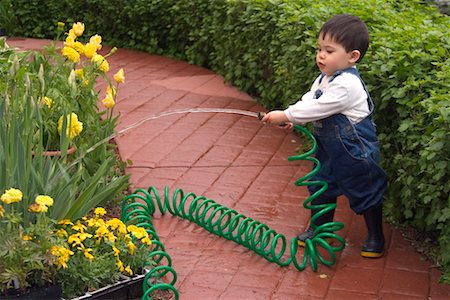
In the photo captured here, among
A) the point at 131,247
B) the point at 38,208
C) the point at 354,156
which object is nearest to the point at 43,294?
the point at 38,208

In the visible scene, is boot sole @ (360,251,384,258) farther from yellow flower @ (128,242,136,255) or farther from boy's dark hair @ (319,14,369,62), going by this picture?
yellow flower @ (128,242,136,255)

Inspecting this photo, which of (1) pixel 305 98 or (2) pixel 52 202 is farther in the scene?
(1) pixel 305 98

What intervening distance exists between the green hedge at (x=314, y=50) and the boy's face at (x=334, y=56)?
1.13 feet

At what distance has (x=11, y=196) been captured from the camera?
343 centimetres

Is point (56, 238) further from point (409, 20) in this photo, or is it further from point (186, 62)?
point (186, 62)

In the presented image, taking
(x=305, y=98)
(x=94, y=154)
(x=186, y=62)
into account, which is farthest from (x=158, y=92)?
(x=305, y=98)

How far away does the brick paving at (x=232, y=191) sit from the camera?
4.26m

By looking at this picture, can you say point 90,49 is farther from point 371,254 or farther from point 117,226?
point 371,254

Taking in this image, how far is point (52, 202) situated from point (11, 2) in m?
7.78

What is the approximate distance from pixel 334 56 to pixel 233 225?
46.6 inches

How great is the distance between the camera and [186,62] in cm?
937

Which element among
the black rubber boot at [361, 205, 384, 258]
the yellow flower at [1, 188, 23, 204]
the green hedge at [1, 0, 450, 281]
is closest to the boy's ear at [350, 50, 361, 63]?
the green hedge at [1, 0, 450, 281]

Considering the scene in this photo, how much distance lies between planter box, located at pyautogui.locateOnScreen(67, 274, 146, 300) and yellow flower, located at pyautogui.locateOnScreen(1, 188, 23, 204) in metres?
0.56

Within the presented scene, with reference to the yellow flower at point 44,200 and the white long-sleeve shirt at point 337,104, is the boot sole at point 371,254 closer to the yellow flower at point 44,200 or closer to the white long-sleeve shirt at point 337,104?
the white long-sleeve shirt at point 337,104
